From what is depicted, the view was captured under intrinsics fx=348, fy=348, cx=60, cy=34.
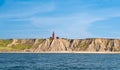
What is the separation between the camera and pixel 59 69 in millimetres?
81688

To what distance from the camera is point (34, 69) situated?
8062 centimetres

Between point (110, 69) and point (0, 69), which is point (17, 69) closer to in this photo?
point (0, 69)

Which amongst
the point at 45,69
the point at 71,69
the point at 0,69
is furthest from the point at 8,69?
the point at 71,69

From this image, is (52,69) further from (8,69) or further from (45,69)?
(8,69)

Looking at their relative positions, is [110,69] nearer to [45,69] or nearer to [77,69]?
[77,69]

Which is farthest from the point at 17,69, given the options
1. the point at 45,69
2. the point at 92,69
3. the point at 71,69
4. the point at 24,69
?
the point at 92,69

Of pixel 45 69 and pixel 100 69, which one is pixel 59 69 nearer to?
pixel 45 69

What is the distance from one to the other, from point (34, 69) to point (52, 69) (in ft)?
14.2

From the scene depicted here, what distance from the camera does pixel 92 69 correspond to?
270 feet

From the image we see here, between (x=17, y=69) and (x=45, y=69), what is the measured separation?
21.3 feet

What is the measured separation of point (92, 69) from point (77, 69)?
3.56 meters

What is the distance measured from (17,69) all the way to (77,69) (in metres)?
14.2

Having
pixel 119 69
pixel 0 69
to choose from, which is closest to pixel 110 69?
pixel 119 69

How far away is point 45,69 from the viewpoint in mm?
81188
